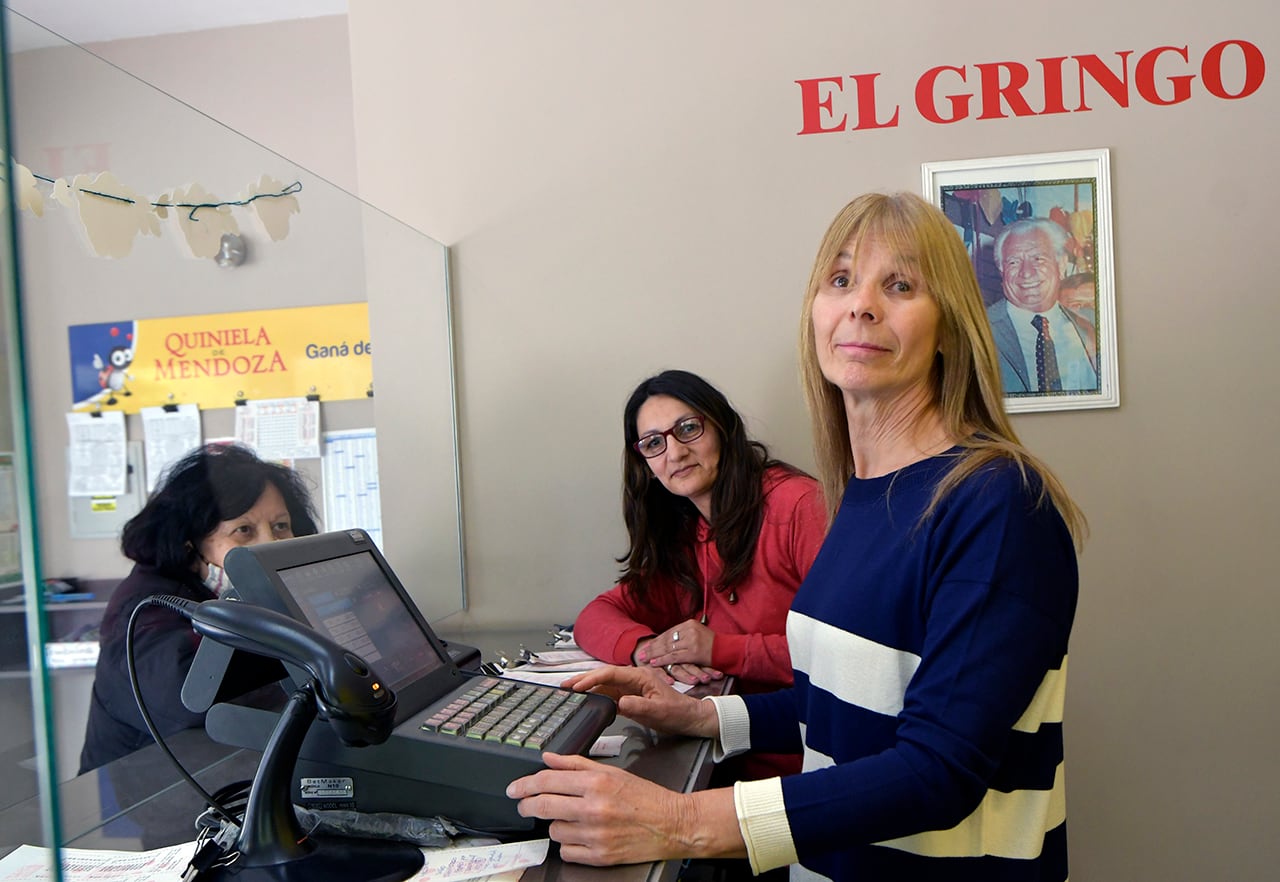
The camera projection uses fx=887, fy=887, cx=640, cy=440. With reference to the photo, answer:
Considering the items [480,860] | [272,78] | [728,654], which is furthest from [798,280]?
[272,78]

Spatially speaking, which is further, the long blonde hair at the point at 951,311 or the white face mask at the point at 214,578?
the white face mask at the point at 214,578

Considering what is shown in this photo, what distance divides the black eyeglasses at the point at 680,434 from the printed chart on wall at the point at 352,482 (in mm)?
580

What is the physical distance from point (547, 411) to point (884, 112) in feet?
3.39

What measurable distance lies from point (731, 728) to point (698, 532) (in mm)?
779

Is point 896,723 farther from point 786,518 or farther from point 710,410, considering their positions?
point 710,410

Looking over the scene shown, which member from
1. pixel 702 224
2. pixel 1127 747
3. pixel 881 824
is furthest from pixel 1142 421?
pixel 881 824

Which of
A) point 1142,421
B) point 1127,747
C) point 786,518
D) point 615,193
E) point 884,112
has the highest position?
point 884,112

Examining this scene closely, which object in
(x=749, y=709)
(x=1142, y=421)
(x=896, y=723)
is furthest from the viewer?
(x=1142, y=421)

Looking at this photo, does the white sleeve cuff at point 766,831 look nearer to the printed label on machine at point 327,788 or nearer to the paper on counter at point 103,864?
the printed label on machine at point 327,788

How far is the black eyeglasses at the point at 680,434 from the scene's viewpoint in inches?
70.9

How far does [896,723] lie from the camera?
0.92 metres

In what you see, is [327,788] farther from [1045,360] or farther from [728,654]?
[1045,360]

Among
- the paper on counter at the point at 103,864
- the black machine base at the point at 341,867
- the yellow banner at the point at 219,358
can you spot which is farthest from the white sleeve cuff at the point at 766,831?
the yellow banner at the point at 219,358

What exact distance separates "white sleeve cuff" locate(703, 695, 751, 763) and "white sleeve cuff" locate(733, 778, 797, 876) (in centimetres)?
33
